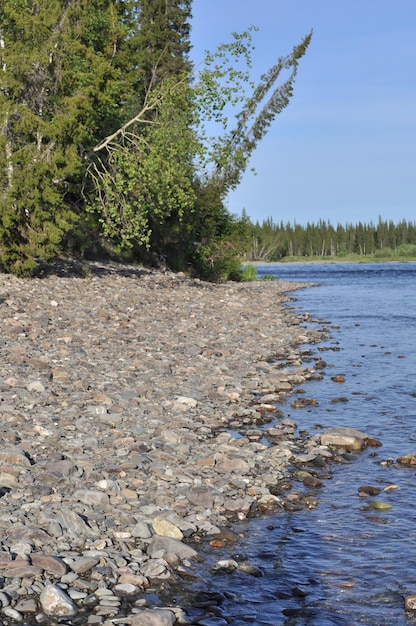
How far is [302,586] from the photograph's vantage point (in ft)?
20.6

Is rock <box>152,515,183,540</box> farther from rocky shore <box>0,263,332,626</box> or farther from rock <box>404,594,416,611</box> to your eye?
rock <box>404,594,416,611</box>

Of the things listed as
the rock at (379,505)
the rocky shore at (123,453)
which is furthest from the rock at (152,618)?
the rock at (379,505)

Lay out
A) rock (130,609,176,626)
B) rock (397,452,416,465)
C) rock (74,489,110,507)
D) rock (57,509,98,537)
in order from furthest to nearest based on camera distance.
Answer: rock (397,452,416,465) < rock (74,489,110,507) < rock (57,509,98,537) < rock (130,609,176,626)

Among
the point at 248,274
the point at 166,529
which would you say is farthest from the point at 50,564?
the point at 248,274

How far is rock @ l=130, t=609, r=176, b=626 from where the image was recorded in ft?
17.5

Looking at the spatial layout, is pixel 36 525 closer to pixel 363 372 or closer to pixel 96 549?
pixel 96 549

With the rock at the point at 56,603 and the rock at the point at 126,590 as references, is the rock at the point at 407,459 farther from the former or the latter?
the rock at the point at 56,603

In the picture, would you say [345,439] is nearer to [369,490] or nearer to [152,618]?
[369,490]

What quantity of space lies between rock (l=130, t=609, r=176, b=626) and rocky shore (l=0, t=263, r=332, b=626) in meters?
0.02

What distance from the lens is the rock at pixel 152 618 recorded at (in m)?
5.35

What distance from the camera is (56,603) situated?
217 inches

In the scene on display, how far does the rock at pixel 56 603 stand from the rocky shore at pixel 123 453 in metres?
0.01

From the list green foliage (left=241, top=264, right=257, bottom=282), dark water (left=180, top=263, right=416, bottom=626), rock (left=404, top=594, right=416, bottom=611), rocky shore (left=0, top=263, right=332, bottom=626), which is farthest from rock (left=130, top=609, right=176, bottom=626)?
green foliage (left=241, top=264, right=257, bottom=282)

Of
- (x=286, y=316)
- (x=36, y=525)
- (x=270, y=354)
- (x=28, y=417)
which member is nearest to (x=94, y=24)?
(x=286, y=316)
